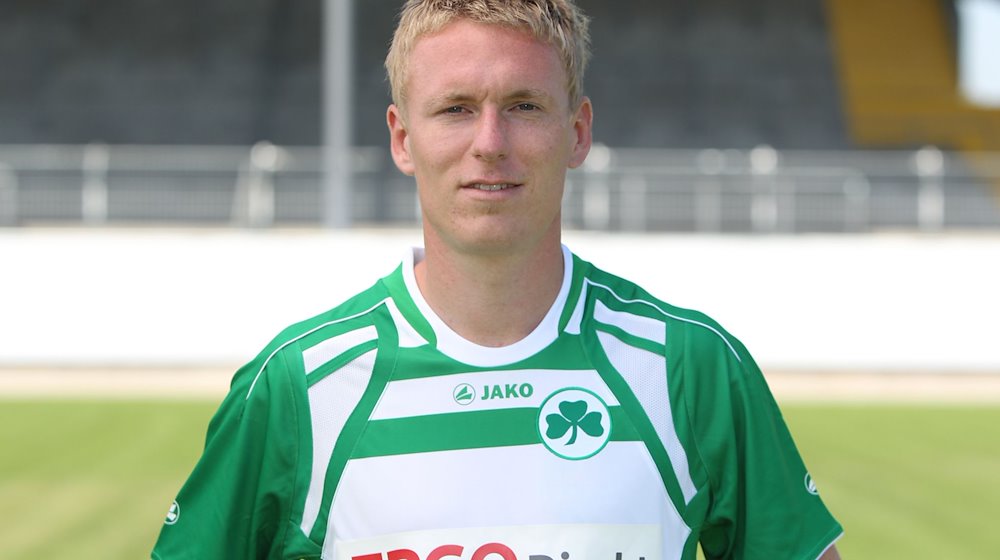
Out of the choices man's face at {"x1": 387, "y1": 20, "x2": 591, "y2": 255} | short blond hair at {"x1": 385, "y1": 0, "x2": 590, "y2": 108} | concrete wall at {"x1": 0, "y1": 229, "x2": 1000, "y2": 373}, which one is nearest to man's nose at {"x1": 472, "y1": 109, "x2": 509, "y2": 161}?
man's face at {"x1": 387, "y1": 20, "x2": 591, "y2": 255}

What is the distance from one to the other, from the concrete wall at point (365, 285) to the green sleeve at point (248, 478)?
9.66 m

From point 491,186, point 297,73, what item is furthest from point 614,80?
point 491,186

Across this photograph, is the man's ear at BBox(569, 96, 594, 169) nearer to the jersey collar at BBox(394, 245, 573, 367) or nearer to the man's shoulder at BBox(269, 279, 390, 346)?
the jersey collar at BBox(394, 245, 573, 367)

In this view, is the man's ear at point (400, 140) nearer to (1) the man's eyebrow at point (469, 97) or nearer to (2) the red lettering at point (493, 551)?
(1) the man's eyebrow at point (469, 97)

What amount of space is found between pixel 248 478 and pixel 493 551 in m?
0.41

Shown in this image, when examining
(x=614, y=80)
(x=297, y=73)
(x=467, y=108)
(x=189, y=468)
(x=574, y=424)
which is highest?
(x=297, y=73)

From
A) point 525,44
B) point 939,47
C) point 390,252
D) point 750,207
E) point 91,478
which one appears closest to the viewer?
point 525,44

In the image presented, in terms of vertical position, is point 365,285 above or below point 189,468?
above

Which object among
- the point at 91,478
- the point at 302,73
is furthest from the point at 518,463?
the point at 302,73

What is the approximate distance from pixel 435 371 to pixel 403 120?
412 mm

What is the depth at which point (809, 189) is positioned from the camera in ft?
44.5

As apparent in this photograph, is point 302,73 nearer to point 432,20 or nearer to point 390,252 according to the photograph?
point 390,252

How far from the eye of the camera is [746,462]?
195 cm

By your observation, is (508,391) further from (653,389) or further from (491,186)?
(491,186)
